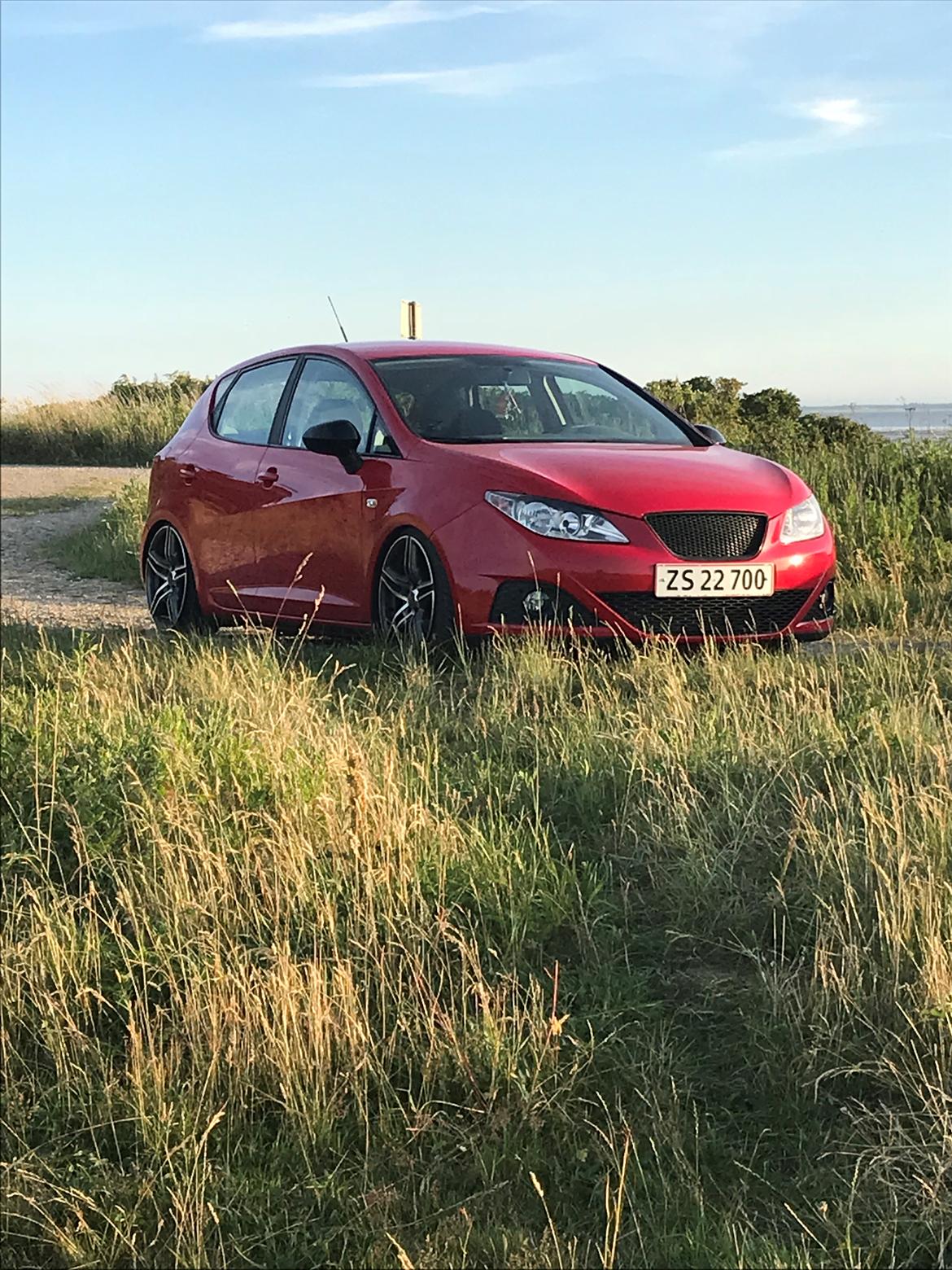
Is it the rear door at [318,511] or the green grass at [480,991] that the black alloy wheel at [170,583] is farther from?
the green grass at [480,991]

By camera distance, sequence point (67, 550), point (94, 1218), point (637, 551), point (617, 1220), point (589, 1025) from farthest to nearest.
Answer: point (67, 550), point (637, 551), point (589, 1025), point (94, 1218), point (617, 1220)

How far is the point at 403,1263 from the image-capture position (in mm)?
2539

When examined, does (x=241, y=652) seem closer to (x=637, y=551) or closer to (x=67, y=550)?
(x=637, y=551)

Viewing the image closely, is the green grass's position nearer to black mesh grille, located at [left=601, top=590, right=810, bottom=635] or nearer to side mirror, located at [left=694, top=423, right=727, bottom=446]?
black mesh grille, located at [left=601, top=590, right=810, bottom=635]

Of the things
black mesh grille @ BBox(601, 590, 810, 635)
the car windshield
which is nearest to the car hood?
the car windshield

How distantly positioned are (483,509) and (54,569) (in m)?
7.92

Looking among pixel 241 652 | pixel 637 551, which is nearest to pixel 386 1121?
pixel 637 551

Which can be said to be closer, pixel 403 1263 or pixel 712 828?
pixel 403 1263

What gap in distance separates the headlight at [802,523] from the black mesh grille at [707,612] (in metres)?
0.25

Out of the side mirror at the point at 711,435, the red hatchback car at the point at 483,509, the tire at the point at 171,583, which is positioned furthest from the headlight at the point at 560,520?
the tire at the point at 171,583

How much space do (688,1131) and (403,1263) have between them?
668 mm

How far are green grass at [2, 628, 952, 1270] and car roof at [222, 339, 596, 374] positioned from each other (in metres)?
2.95

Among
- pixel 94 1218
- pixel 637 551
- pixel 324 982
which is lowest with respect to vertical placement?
pixel 94 1218

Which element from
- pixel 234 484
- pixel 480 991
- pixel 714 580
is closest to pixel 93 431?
pixel 234 484
